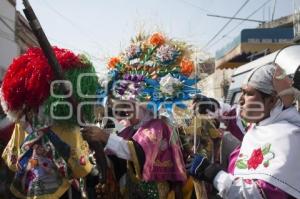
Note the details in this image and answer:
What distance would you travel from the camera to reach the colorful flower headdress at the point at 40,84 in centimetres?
256

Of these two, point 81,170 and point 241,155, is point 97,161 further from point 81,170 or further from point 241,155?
point 241,155

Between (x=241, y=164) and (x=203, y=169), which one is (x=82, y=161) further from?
(x=241, y=164)

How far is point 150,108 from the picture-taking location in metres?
3.31

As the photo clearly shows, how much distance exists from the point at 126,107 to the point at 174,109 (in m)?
0.40

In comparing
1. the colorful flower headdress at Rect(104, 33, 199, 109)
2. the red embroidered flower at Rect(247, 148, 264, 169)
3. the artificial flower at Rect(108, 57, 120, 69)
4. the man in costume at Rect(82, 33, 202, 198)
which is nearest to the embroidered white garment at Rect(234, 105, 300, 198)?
the red embroidered flower at Rect(247, 148, 264, 169)

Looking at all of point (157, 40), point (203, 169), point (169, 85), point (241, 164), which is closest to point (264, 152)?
point (241, 164)

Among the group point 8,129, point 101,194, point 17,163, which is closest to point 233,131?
point 101,194

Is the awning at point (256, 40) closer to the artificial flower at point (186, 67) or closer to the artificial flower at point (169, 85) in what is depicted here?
the artificial flower at point (186, 67)

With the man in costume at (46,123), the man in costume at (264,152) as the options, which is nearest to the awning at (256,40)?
the man in costume at (264,152)

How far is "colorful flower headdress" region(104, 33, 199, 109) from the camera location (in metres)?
3.29

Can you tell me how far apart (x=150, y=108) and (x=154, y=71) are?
0.33 m

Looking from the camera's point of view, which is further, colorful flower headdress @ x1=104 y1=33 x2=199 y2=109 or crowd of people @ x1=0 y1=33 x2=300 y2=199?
colorful flower headdress @ x1=104 y1=33 x2=199 y2=109

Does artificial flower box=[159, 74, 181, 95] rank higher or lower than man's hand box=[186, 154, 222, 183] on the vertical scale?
higher

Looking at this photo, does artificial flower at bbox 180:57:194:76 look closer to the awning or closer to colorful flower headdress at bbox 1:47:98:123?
colorful flower headdress at bbox 1:47:98:123
